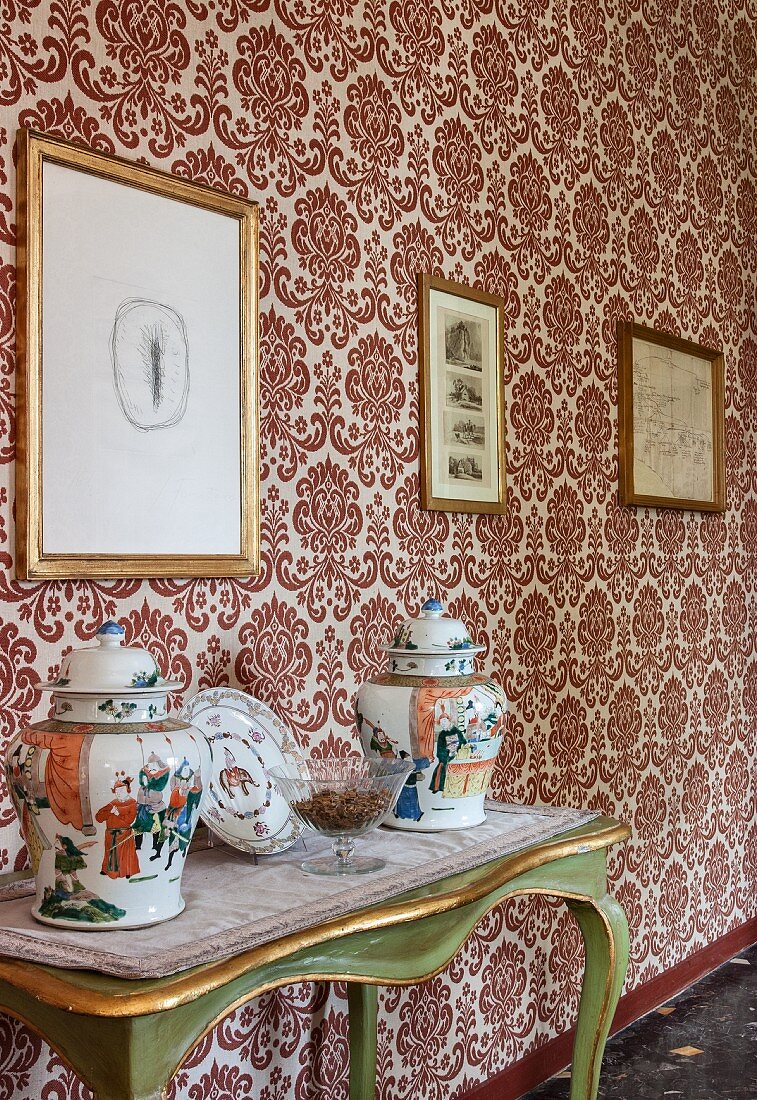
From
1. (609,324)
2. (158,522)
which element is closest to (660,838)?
(609,324)

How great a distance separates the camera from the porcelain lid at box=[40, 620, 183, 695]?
1431 millimetres

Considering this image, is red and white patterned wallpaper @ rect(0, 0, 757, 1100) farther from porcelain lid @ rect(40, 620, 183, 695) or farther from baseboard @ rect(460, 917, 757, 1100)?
porcelain lid @ rect(40, 620, 183, 695)

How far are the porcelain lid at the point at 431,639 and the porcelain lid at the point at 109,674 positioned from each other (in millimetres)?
598

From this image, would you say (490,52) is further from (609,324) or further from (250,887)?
(250,887)

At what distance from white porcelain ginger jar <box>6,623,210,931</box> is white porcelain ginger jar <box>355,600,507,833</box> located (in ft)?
1.83

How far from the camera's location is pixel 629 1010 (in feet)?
10.6

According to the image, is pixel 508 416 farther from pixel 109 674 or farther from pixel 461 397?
pixel 109 674

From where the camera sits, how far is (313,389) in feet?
7.43

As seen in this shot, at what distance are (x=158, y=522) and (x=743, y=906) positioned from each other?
A: 2.94 meters

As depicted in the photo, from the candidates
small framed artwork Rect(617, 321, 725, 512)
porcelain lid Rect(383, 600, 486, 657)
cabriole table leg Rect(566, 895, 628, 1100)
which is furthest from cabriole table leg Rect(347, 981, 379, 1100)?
small framed artwork Rect(617, 321, 725, 512)

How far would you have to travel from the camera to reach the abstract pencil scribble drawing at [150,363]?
1883mm

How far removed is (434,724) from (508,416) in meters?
1.14

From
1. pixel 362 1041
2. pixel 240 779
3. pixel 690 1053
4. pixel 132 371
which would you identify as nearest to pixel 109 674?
pixel 240 779

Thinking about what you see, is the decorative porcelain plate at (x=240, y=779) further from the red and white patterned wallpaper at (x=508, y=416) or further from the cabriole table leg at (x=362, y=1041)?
the cabriole table leg at (x=362, y=1041)
